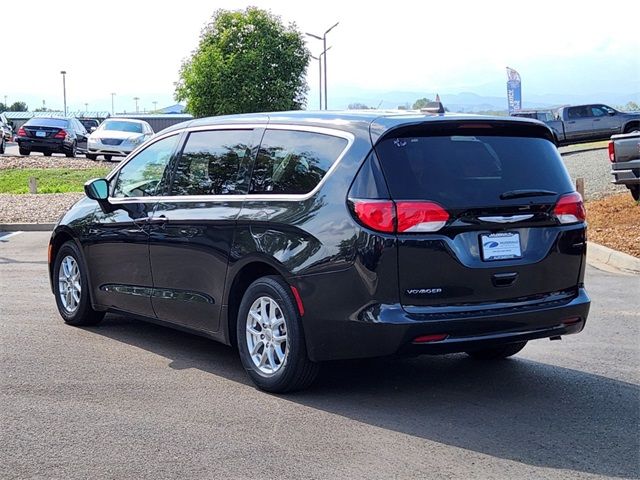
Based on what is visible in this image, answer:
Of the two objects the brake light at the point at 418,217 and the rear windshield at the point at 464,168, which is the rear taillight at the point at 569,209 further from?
the brake light at the point at 418,217

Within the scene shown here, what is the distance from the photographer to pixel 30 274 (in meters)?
11.5

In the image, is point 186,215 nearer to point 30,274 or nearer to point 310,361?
point 310,361

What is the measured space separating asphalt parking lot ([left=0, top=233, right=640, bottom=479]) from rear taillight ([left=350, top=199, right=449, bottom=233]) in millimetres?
1094

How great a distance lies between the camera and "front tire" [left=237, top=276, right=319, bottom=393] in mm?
6113

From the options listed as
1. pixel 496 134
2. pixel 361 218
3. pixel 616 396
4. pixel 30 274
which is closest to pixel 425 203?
pixel 361 218

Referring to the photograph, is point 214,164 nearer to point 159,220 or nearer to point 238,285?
point 159,220

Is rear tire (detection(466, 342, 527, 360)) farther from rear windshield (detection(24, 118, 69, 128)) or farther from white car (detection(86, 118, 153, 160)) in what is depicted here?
rear windshield (detection(24, 118, 69, 128))

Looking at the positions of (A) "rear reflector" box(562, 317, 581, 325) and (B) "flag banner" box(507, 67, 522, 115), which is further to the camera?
(B) "flag banner" box(507, 67, 522, 115)

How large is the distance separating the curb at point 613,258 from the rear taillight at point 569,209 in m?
6.16

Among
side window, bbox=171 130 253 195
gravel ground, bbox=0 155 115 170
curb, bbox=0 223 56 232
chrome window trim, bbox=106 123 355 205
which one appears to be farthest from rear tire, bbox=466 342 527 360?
Result: gravel ground, bbox=0 155 115 170

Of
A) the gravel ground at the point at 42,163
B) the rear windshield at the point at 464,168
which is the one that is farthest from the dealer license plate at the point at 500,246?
the gravel ground at the point at 42,163

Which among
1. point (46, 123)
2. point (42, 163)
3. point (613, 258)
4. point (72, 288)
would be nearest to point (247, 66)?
point (46, 123)

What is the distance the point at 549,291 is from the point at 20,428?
3.24 metres

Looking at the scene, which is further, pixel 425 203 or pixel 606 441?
pixel 425 203
